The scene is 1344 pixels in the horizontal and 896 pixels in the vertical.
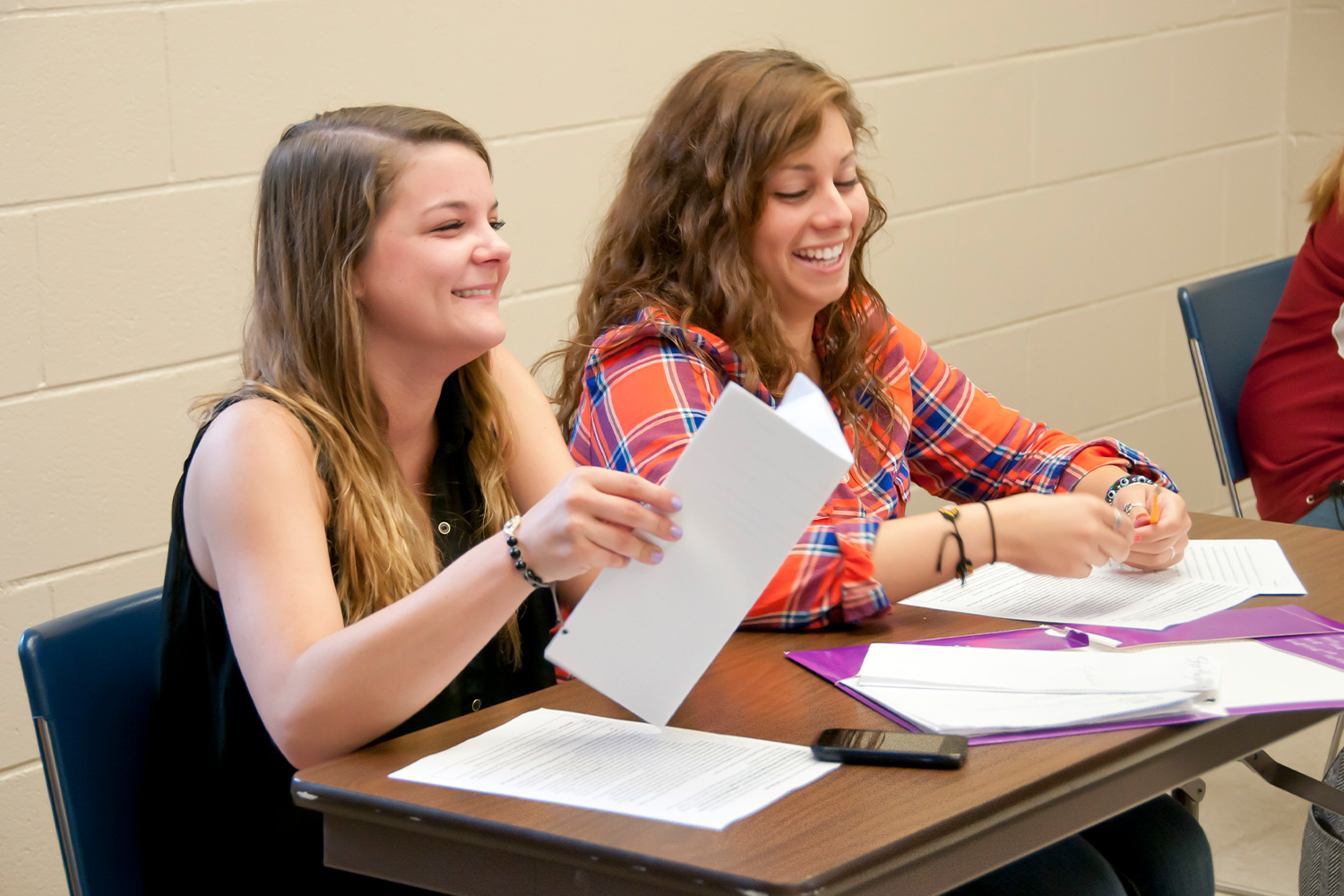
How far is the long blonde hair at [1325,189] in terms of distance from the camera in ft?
7.89

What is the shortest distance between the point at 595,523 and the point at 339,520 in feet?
1.12

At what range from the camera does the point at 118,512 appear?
2.11 meters

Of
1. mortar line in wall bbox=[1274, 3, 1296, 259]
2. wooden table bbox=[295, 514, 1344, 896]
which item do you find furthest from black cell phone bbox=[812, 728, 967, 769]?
mortar line in wall bbox=[1274, 3, 1296, 259]

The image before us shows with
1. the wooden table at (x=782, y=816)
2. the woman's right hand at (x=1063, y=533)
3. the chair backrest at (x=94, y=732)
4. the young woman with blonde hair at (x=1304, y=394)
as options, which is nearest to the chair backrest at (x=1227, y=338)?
the young woman with blonde hair at (x=1304, y=394)

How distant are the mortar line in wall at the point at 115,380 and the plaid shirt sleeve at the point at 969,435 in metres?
1.08

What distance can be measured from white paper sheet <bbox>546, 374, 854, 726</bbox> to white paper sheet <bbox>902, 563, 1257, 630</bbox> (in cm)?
49

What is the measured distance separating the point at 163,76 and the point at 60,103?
16cm

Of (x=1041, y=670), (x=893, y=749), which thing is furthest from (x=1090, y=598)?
(x=893, y=749)

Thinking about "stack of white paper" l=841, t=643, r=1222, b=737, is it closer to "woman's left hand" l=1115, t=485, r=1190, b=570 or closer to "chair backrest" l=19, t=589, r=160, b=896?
"woman's left hand" l=1115, t=485, r=1190, b=570

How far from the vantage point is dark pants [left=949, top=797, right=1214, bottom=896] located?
1.39 metres

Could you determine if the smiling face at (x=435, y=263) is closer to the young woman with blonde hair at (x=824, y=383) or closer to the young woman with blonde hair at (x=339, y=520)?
the young woman with blonde hair at (x=339, y=520)

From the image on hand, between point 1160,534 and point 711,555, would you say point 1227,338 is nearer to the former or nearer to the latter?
point 1160,534

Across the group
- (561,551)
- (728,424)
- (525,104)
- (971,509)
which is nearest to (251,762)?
(561,551)

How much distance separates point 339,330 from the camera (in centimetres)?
136
